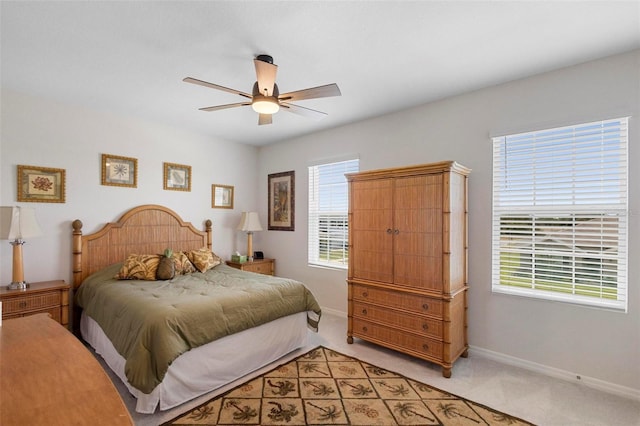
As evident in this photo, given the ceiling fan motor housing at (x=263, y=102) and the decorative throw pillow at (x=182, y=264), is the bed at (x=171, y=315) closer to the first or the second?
the decorative throw pillow at (x=182, y=264)

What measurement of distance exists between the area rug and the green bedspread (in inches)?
18.0

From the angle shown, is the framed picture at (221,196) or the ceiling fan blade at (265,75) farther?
the framed picture at (221,196)

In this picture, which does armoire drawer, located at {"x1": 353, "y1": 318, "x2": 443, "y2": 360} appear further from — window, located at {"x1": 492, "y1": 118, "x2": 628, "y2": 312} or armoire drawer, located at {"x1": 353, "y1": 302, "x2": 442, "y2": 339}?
Result: window, located at {"x1": 492, "y1": 118, "x2": 628, "y2": 312}

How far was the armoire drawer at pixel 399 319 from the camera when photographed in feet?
8.98

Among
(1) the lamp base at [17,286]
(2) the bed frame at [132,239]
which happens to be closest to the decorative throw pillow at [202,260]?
(2) the bed frame at [132,239]

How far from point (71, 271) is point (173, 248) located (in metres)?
A: 1.11

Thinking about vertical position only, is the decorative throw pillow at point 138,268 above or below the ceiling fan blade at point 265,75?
below

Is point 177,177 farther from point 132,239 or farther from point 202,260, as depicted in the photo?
point 202,260

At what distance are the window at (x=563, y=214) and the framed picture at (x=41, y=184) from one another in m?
4.53

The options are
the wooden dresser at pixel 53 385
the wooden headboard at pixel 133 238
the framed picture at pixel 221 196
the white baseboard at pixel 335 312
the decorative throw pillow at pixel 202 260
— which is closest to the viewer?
the wooden dresser at pixel 53 385

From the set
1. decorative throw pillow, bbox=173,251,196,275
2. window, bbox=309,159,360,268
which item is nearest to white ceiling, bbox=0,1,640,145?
window, bbox=309,159,360,268

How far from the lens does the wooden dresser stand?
33.6 inches

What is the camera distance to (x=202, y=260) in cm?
392

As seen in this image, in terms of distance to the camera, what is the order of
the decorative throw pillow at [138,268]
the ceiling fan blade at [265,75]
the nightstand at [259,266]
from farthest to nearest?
the nightstand at [259,266], the decorative throw pillow at [138,268], the ceiling fan blade at [265,75]
